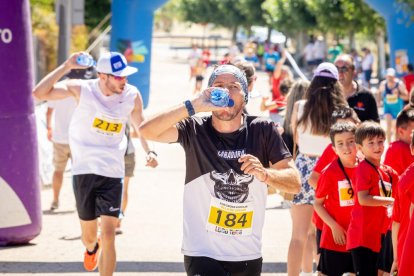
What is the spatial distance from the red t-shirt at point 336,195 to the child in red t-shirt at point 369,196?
31 cm

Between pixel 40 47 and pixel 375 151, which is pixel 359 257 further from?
pixel 40 47

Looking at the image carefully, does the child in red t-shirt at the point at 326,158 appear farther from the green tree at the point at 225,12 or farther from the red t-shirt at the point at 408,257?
the green tree at the point at 225,12

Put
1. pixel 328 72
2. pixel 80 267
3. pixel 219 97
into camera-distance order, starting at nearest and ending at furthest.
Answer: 1. pixel 219 97
2. pixel 328 72
3. pixel 80 267

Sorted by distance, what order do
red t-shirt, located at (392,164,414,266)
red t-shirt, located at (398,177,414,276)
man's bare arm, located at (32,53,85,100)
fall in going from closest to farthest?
red t-shirt, located at (398,177,414,276) < red t-shirt, located at (392,164,414,266) < man's bare arm, located at (32,53,85,100)

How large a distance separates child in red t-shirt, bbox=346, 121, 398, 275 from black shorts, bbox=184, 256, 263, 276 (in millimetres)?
1499

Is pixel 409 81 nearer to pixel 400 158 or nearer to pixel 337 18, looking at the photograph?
pixel 400 158

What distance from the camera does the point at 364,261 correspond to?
6.91 m

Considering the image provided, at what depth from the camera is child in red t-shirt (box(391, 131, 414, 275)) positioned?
5707mm

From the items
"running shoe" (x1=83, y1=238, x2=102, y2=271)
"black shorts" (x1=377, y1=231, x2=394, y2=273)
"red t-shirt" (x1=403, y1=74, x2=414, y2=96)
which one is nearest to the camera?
"black shorts" (x1=377, y1=231, x2=394, y2=273)

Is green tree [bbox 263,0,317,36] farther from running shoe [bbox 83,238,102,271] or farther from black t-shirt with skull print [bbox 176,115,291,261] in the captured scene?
black t-shirt with skull print [bbox 176,115,291,261]

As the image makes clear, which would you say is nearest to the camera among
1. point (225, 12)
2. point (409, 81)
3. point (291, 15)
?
point (409, 81)

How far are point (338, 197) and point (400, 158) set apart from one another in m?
0.53

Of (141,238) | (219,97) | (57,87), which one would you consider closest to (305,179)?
(57,87)

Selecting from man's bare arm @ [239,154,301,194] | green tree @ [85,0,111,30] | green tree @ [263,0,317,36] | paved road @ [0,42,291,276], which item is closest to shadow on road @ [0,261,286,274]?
paved road @ [0,42,291,276]
